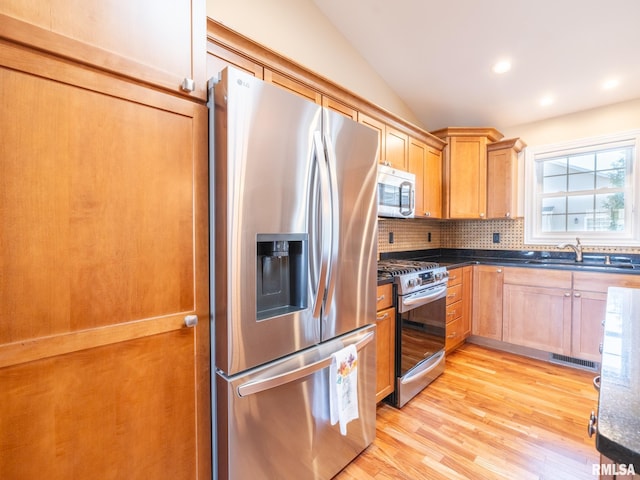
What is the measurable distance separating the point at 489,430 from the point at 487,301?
1.57 meters

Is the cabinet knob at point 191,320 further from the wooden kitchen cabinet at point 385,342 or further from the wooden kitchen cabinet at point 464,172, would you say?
the wooden kitchen cabinet at point 464,172

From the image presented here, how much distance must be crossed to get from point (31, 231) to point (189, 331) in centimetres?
54

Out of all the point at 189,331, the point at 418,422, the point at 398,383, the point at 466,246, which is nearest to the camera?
the point at 189,331

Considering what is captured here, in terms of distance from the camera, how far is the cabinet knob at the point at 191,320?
106cm

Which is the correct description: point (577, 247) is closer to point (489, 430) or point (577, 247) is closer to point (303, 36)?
point (489, 430)

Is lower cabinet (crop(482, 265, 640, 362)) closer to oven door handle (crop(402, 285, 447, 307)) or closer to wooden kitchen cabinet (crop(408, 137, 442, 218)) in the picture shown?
wooden kitchen cabinet (crop(408, 137, 442, 218))

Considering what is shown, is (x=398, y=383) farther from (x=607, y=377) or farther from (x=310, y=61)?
(x=310, y=61)

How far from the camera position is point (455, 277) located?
9.80 feet

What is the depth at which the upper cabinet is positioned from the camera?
0.77 m

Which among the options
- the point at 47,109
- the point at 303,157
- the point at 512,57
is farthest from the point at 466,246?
the point at 47,109

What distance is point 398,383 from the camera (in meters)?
2.14

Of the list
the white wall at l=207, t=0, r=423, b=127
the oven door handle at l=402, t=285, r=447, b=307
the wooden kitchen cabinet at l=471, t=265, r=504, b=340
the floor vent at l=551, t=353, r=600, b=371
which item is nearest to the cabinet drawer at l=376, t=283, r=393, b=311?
the oven door handle at l=402, t=285, r=447, b=307

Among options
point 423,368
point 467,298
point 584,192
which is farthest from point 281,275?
point 584,192

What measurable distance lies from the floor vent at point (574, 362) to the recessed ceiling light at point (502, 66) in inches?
108
